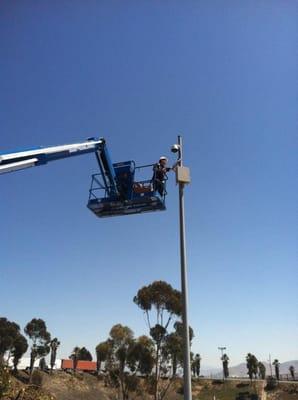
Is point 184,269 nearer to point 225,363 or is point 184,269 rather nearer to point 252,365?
point 252,365

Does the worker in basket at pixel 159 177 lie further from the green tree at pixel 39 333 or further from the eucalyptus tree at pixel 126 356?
the green tree at pixel 39 333

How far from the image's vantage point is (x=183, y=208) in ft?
35.3

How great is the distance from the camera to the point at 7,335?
71.6 meters

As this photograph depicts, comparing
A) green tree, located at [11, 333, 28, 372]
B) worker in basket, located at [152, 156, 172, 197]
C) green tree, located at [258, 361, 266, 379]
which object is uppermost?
worker in basket, located at [152, 156, 172, 197]

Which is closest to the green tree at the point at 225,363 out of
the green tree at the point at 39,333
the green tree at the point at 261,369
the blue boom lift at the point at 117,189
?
the green tree at the point at 261,369

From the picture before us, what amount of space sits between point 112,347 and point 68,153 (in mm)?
37234

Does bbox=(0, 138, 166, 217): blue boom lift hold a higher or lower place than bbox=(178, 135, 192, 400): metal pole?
higher

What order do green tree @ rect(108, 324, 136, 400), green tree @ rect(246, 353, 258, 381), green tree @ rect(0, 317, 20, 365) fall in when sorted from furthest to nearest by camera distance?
green tree @ rect(246, 353, 258, 381), green tree @ rect(0, 317, 20, 365), green tree @ rect(108, 324, 136, 400)

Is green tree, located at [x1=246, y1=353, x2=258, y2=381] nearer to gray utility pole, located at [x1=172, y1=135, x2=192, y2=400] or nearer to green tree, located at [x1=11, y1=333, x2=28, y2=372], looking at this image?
green tree, located at [x1=11, y1=333, x2=28, y2=372]

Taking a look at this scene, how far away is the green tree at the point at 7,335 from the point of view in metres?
71.0

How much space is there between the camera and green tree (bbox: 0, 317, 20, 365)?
71.0m

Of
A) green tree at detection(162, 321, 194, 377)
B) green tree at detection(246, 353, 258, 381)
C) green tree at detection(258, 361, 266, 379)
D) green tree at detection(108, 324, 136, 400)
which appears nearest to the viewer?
green tree at detection(162, 321, 194, 377)

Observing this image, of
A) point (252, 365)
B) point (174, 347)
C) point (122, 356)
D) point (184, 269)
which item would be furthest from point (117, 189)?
point (252, 365)

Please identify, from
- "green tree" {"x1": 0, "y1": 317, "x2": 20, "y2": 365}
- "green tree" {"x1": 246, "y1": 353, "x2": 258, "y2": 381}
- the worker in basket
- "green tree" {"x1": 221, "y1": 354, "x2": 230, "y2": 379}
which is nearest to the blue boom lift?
the worker in basket
